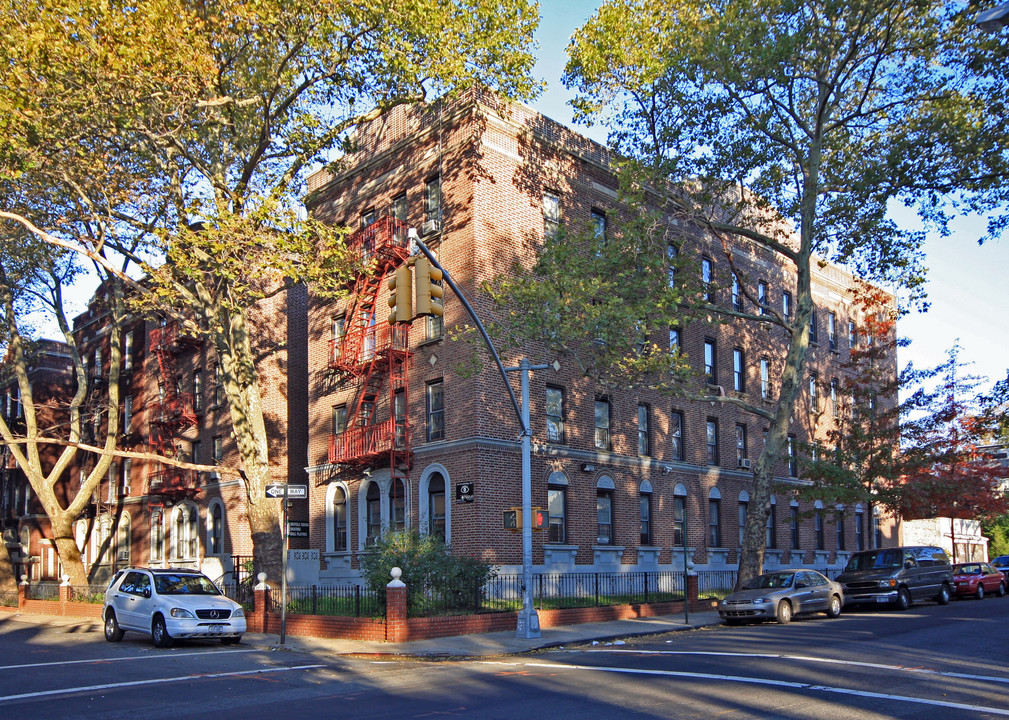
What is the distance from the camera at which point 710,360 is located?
34.8 meters

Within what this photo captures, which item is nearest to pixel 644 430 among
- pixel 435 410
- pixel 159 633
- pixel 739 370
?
pixel 739 370

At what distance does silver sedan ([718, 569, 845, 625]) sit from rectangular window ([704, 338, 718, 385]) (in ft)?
36.3

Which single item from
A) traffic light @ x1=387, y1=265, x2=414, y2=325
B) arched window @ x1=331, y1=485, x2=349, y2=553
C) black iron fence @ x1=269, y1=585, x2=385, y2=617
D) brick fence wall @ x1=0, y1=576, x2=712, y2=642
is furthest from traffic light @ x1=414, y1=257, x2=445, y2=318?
arched window @ x1=331, y1=485, x2=349, y2=553

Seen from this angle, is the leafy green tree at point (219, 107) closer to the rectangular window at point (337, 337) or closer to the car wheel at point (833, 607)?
the rectangular window at point (337, 337)

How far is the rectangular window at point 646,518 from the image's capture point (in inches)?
1203

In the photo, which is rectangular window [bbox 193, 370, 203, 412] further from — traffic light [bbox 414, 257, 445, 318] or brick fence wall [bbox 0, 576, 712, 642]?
traffic light [bbox 414, 257, 445, 318]

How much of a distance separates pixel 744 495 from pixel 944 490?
7.33 m

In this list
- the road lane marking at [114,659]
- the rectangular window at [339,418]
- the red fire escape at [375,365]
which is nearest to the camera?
the road lane marking at [114,659]

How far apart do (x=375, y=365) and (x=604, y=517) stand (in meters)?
9.07

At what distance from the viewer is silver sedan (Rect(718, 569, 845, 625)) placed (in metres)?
22.5

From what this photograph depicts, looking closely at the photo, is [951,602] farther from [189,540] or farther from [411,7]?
[189,540]

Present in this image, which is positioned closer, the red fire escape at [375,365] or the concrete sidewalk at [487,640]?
the concrete sidewalk at [487,640]

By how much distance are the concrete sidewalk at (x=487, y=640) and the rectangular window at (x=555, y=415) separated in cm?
639

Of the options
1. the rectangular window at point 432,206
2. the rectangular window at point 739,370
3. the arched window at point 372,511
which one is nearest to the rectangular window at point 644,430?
the rectangular window at point 739,370
